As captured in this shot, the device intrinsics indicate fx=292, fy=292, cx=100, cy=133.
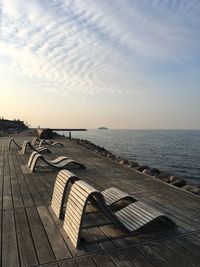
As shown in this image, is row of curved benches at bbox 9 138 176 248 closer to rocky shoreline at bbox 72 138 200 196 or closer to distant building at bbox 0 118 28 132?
rocky shoreline at bbox 72 138 200 196

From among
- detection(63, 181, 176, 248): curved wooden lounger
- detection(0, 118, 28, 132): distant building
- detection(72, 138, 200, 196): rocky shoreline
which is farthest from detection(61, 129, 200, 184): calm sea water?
detection(0, 118, 28, 132): distant building

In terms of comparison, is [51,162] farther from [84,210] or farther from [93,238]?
[84,210]

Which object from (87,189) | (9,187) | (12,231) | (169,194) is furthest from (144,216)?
(9,187)

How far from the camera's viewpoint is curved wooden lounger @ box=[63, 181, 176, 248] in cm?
463

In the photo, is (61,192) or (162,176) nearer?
(61,192)

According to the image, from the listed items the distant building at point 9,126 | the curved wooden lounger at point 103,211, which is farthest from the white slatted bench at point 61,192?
the distant building at point 9,126

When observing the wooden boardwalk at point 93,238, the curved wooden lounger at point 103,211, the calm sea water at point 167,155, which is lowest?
the calm sea water at point 167,155

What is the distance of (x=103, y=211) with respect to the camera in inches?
193

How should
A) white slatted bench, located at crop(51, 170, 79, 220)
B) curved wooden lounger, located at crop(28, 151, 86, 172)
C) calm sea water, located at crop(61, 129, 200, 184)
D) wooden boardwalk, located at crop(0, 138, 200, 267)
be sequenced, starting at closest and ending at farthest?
wooden boardwalk, located at crop(0, 138, 200, 267), white slatted bench, located at crop(51, 170, 79, 220), curved wooden lounger, located at crop(28, 151, 86, 172), calm sea water, located at crop(61, 129, 200, 184)

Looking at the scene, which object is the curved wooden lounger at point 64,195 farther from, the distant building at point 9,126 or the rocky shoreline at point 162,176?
the distant building at point 9,126

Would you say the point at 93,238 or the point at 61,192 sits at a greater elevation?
the point at 61,192

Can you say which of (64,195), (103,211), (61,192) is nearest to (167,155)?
(61,192)

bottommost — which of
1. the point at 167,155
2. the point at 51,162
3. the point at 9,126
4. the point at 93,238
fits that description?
the point at 167,155

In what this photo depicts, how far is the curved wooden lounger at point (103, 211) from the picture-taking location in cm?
463
